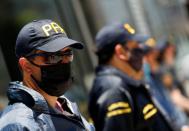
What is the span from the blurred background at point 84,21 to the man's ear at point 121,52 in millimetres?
462

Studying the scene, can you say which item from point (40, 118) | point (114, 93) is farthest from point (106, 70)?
point (40, 118)

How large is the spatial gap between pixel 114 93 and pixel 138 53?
57 cm

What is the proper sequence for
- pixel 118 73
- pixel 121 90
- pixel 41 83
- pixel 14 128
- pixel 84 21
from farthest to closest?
pixel 84 21 → pixel 118 73 → pixel 121 90 → pixel 41 83 → pixel 14 128

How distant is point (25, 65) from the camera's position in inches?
136

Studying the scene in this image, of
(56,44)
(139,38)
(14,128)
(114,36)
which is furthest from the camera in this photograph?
(139,38)

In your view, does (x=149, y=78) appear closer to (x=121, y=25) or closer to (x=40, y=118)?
(x=121, y=25)

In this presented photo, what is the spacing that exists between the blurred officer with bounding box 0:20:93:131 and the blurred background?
1171 mm

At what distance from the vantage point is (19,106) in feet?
11.0

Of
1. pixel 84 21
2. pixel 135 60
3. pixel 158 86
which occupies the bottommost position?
pixel 158 86

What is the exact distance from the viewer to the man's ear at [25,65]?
344cm

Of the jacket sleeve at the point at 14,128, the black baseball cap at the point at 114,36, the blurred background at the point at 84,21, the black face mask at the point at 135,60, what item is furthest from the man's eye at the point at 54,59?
the black face mask at the point at 135,60

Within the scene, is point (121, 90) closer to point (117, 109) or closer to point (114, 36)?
point (117, 109)

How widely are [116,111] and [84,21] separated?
160 inches

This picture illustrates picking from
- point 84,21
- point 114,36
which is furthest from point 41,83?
point 84,21
